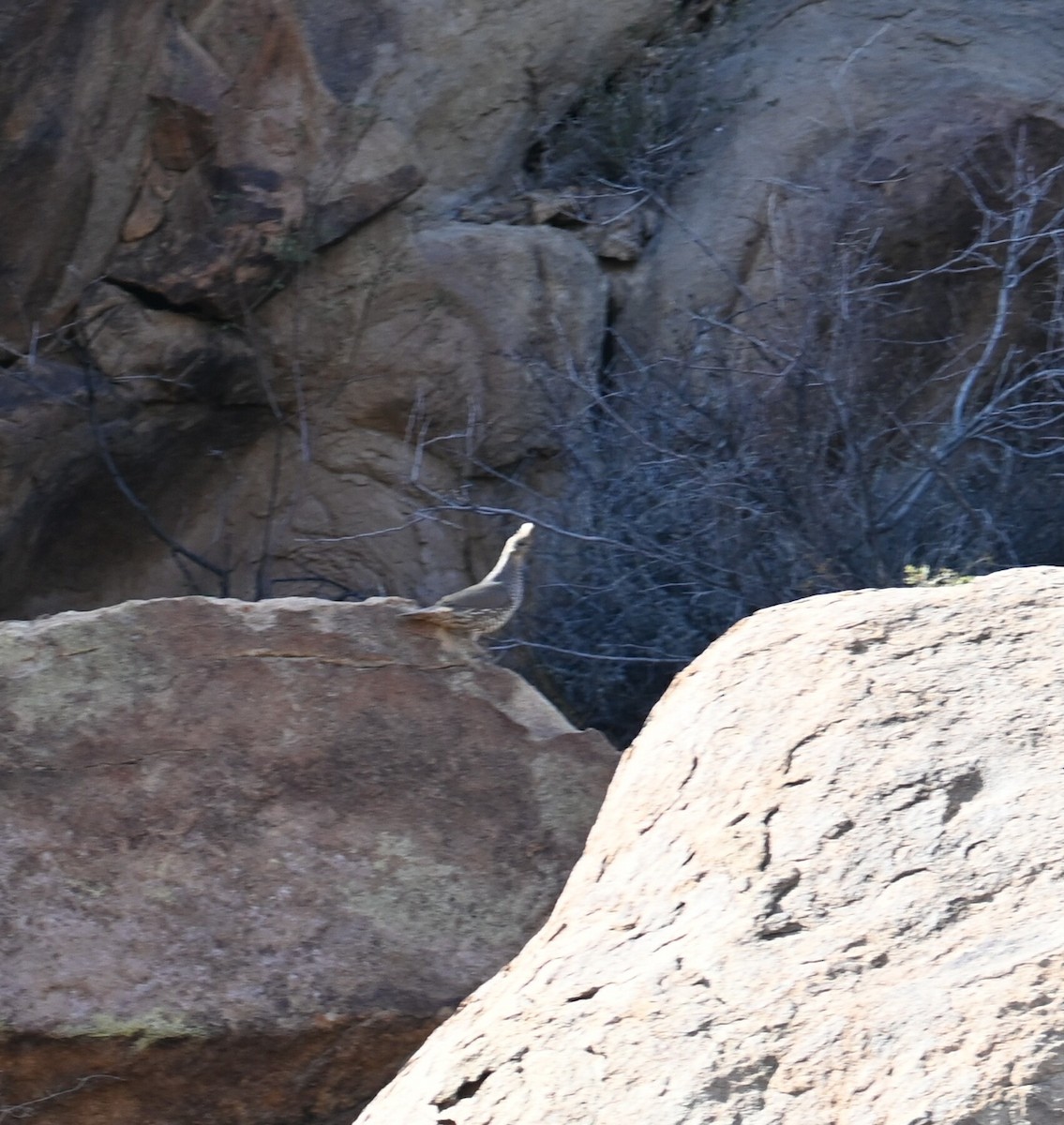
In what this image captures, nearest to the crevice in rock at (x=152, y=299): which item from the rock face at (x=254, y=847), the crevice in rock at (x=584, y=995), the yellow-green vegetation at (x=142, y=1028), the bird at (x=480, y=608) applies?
the bird at (x=480, y=608)

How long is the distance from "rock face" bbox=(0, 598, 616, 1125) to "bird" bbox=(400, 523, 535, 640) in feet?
0.27

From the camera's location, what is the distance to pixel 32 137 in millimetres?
6273

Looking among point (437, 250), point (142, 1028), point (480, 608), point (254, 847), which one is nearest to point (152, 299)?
point (437, 250)

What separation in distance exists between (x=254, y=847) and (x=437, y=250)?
4151mm

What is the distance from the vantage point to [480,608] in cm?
402

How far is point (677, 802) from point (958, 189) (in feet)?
17.3

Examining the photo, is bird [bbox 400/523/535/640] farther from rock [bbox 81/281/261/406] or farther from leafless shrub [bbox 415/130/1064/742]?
rock [bbox 81/281/261/406]

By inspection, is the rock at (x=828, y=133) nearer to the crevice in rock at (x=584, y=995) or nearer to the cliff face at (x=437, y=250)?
the cliff face at (x=437, y=250)

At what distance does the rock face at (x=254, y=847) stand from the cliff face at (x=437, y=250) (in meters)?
2.25

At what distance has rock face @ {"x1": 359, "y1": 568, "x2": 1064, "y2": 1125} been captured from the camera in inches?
69.1

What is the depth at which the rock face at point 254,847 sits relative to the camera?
310 centimetres

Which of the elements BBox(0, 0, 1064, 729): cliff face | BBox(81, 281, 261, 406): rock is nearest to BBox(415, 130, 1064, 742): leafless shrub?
BBox(0, 0, 1064, 729): cliff face

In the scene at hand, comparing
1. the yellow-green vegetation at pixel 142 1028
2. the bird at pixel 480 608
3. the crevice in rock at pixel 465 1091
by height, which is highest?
the crevice in rock at pixel 465 1091

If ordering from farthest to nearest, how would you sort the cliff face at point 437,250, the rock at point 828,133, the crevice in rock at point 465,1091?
1. the rock at point 828,133
2. the cliff face at point 437,250
3. the crevice in rock at point 465,1091
